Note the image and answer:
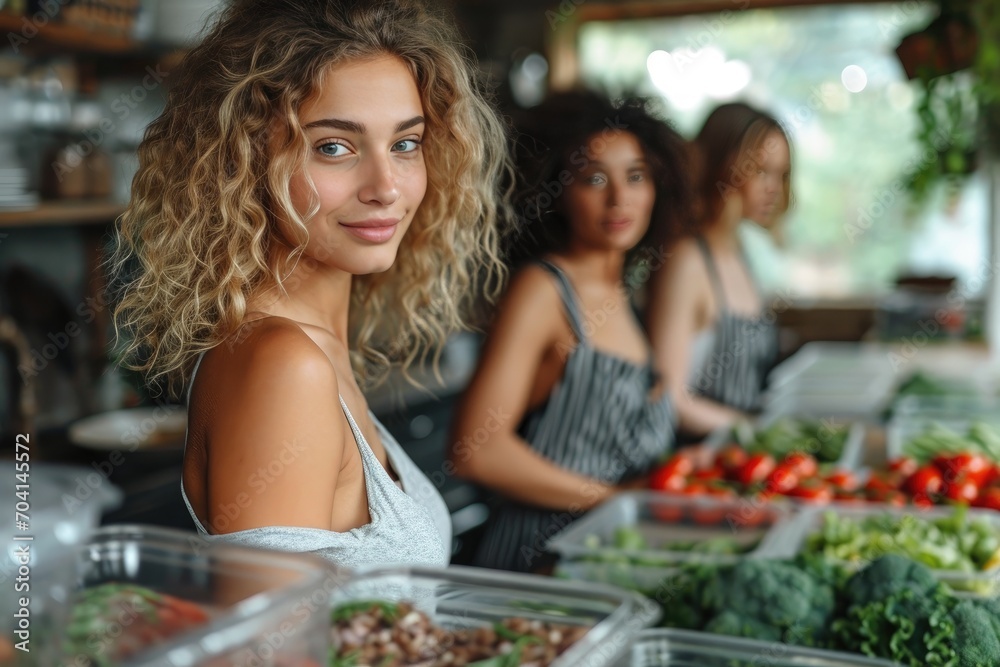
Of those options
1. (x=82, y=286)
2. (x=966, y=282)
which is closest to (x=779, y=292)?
(x=966, y=282)

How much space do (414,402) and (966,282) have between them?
3282mm

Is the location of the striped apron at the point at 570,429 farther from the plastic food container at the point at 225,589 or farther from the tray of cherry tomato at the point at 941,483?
the plastic food container at the point at 225,589

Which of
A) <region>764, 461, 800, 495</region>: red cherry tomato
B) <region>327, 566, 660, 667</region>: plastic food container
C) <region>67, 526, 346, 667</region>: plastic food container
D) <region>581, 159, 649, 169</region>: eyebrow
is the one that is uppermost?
<region>581, 159, 649, 169</region>: eyebrow

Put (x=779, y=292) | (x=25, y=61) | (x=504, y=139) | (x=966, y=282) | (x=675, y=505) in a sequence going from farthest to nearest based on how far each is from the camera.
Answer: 1. (x=779, y=292)
2. (x=966, y=282)
3. (x=25, y=61)
4. (x=675, y=505)
5. (x=504, y=139)

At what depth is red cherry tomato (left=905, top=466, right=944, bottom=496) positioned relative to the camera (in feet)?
8.26

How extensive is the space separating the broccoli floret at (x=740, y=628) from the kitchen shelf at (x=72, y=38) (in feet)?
8.11

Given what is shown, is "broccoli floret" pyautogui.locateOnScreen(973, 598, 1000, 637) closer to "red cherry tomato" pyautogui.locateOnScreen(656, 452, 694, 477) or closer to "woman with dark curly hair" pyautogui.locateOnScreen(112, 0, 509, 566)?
"woman with dark curly hair" pyautogui.locateOnScreen(112, 0, 509, 566)

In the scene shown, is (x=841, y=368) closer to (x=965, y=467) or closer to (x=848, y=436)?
(x=848, y=436)

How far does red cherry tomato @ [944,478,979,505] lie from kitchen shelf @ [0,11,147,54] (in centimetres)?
274

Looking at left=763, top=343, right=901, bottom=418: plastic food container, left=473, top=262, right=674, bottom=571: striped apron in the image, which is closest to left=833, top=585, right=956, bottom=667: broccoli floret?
left=473, top=262, right=674, bottom=571: striped apron

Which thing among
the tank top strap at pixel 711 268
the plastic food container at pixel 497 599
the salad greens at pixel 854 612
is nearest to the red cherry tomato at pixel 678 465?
the tank top strap at pixel 711 268

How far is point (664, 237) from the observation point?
2.80 metres

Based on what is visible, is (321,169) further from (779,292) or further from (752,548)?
(779,292)

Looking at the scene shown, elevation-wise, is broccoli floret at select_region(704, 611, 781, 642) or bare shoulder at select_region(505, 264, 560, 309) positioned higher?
bare shoulder at select_region(505, 264, 560, 309)
